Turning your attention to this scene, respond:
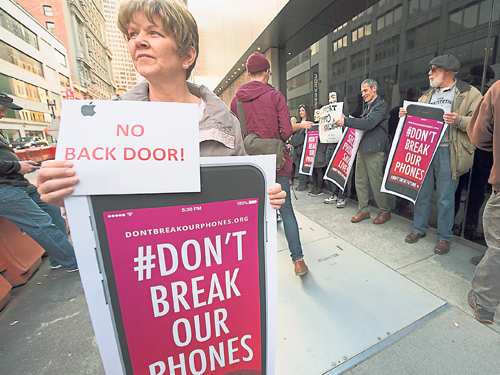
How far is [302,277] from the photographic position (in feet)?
7.68

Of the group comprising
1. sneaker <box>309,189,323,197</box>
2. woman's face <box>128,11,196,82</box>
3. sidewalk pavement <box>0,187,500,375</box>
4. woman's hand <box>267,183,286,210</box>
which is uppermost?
woman's face <box>128,11,196,82</box>

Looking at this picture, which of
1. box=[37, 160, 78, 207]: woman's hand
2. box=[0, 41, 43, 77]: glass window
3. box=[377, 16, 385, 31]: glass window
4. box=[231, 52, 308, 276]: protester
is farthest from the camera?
box=[0, 41, 43, 77]: glass window

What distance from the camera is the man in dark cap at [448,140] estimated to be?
234 centimetres

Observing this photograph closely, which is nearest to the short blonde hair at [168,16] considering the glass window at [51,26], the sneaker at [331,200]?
the sneaker at [331,200]

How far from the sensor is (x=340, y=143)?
3.69 m

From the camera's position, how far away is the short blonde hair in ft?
2.76

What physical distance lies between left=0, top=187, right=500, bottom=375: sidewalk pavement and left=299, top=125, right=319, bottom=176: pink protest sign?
7.25 ft

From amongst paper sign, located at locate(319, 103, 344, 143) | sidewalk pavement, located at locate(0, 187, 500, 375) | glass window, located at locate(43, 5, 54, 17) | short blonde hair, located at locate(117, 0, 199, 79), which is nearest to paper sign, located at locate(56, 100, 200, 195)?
short blonde hair, located at locate(117, 0, 199, 79)

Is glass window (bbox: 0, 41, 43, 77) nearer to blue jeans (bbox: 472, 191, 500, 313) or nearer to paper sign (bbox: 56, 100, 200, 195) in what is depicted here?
paper sign (bbox: 56, 100, 200, 195)

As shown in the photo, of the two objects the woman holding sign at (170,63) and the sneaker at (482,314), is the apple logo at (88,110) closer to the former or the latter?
the woman holding sign at (170,63)

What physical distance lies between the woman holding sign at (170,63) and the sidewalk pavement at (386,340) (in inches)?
56.2

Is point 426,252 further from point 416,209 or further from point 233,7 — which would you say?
point 233,7

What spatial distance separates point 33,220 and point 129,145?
2453mm

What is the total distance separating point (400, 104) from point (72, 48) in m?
60.3
